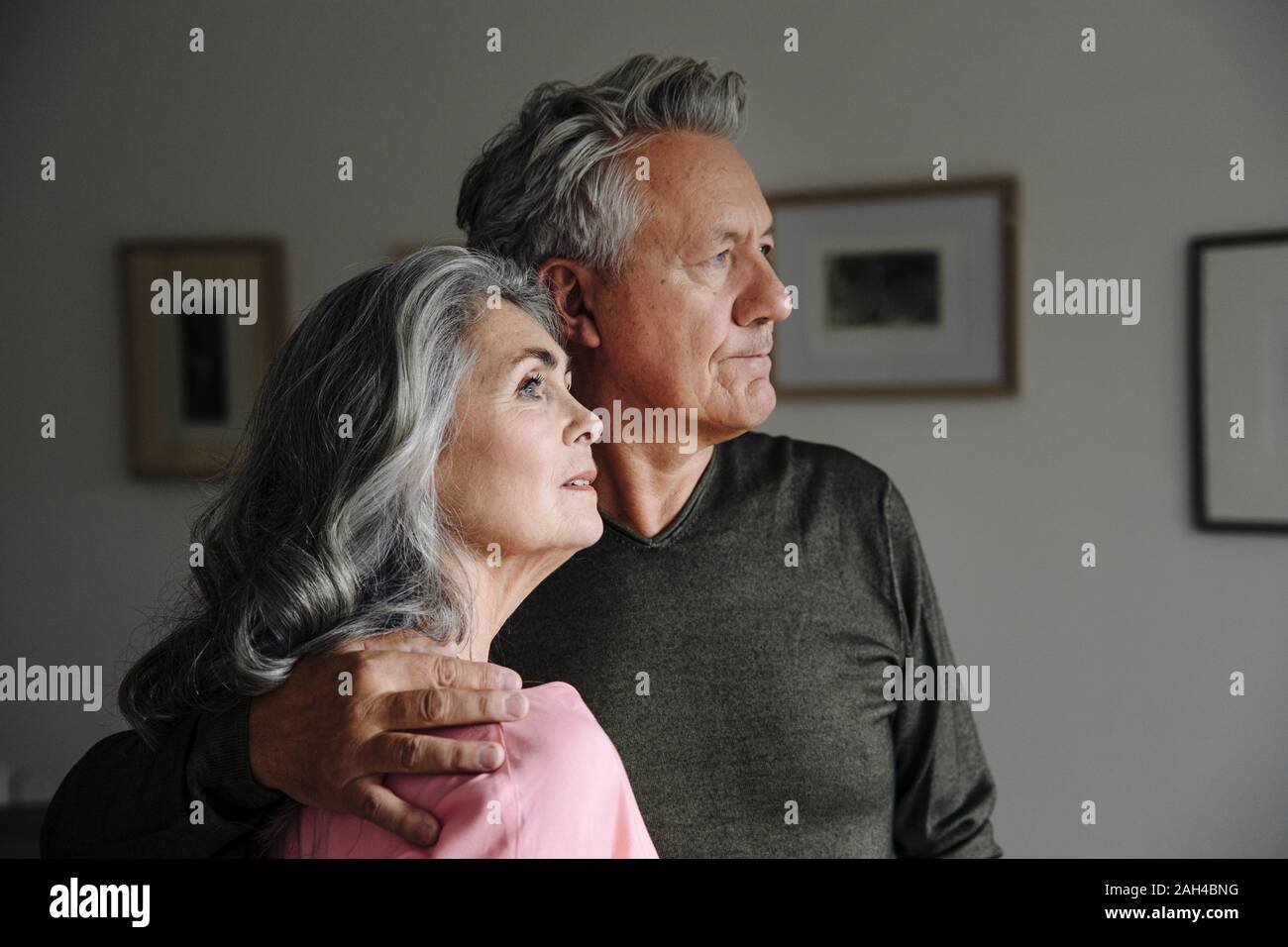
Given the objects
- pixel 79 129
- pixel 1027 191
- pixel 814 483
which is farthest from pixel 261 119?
pixel 1027 191

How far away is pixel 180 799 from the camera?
92 centimetres

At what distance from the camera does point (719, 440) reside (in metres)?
1.21

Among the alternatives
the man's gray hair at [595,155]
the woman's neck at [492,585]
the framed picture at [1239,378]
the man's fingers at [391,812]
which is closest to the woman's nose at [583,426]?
the woman's neck at [492,585]

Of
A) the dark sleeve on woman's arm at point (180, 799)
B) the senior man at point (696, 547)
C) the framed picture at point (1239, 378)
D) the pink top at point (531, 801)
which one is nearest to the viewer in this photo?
the pink top at point (531, 801)

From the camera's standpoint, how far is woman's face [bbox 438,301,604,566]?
96cm

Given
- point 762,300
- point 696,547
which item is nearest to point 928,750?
point 696,547

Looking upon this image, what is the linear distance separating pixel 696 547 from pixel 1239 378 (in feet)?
2.58

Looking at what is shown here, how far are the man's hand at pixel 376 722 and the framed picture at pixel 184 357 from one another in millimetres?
729

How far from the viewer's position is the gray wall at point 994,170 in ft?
4.57

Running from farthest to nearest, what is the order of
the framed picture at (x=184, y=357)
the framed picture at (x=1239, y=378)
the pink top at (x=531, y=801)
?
the framed picture at (x=184, y=357)
the framed picture at (x=1239, y=378)
the pink top at (x=531, y=801)

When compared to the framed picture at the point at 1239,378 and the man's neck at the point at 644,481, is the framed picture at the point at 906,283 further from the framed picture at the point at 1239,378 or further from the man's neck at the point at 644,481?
the man's neck at the point at 644,481

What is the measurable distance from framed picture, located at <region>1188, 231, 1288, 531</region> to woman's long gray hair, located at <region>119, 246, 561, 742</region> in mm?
963

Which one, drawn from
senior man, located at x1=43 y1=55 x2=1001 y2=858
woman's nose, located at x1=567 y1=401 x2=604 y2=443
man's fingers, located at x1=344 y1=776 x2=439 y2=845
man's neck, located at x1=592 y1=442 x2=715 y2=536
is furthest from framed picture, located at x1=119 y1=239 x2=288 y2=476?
man's fingers, located at x1=344 y1=776 x2=439 y2=845

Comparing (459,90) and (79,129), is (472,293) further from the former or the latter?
(79,129)
